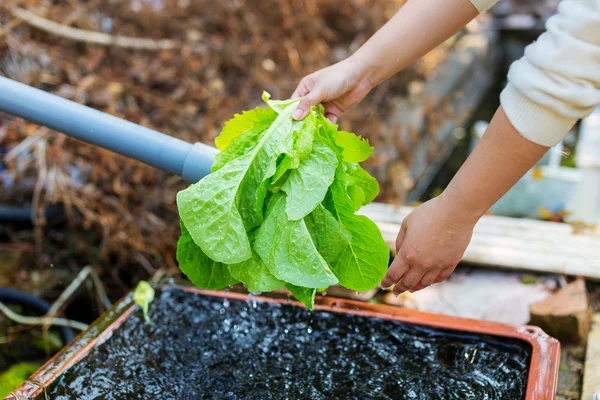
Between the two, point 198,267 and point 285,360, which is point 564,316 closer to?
point 285,360

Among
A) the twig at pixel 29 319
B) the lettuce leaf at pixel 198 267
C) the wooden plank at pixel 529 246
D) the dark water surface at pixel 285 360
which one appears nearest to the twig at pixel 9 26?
the twig at pixel 29 319

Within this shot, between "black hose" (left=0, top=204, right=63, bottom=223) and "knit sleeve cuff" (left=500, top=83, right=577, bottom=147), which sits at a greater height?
"knit sleeve cuff" (left=500, top=83, right=577, bottom=147)

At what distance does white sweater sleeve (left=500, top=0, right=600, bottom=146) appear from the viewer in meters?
1.42

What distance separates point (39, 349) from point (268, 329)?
4.95 ft

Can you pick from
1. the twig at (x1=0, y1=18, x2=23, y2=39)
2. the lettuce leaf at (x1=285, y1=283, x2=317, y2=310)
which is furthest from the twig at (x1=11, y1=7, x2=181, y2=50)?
the lettuce leaf at (x1=285, y1=283, x2=317, y2=310)

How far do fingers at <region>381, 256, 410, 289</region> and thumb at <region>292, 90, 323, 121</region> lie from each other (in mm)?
570

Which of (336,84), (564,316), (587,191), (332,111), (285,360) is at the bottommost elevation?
(587,191)

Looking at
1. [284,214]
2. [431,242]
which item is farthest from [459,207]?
[284,214]

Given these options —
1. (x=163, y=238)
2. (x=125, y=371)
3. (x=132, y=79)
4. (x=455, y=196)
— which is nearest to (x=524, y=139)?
(x=455, y=196)

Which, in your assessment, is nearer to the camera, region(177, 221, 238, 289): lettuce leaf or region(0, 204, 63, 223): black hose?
region(177, 221, 238, 289): lettuce leaf

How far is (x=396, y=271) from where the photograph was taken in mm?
1885

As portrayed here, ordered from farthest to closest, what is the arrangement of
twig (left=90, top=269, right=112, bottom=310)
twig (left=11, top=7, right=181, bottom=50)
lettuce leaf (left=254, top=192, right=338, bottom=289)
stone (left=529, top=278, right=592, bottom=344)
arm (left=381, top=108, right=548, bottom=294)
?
twig (left=11, top=7, right=181, bottom=50) < twig (left=90, top=269, right=112, bottom=310) < stone (left=529, top=278, right=592, bottom=344) < lettuce leaf (left=254, top=192, right=338, bottom=289) < arm (left=381, top=108, right=548, bottom=294)

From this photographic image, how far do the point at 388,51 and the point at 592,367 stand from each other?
1.57 m

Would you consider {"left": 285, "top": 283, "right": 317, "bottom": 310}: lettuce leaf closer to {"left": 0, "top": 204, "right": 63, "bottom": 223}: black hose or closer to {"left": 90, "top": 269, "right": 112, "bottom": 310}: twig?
{"left": 90, "top": 269, "right": 112, "bottom": 310}: twig
